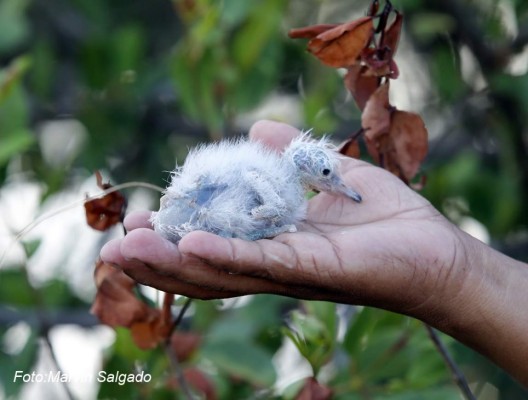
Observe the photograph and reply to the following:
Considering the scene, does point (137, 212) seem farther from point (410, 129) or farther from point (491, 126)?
point (491, 126)

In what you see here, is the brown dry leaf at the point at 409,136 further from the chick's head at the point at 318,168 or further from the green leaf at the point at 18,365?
the green leaf at the point at 18,365

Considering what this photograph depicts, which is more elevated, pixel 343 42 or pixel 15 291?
pixel 343 42

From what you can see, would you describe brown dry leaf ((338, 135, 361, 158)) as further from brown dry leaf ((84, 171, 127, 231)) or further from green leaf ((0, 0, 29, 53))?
green leaf ((0, 0, 29, 53))

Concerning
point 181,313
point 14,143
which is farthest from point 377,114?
point 14,143

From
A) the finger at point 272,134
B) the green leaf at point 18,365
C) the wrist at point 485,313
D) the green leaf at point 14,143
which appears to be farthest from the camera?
the green leaf at point 18,365

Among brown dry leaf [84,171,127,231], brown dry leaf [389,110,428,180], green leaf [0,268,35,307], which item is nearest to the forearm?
brown dry leaf [389,110,428,180]

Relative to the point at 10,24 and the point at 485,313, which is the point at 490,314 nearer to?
the point at 485,313

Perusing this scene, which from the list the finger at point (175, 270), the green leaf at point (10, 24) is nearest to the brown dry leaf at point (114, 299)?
the finger at point (175, 270)
